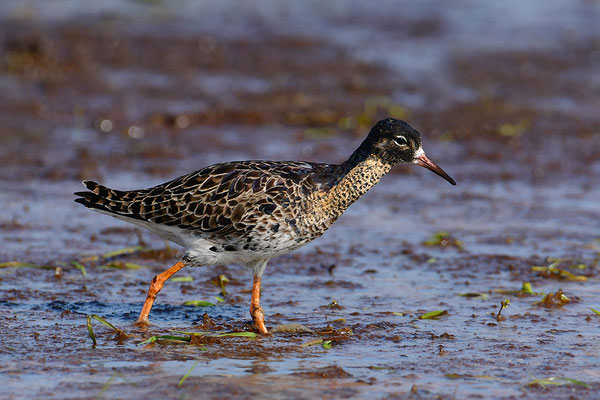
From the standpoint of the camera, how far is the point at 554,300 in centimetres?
1007

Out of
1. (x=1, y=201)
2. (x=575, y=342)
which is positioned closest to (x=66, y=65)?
(x=1, y=201)

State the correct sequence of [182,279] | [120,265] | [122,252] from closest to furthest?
1. [182,279]
2. [120,265]
3. [122,252]

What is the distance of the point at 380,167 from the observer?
923 cm

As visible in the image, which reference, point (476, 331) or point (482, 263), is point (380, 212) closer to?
point (482, 263)

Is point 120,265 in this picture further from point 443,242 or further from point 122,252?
point 443,242

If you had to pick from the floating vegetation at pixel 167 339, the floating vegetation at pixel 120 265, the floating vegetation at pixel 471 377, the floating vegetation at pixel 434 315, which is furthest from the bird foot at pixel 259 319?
the floating vegetation at pixel 120 265

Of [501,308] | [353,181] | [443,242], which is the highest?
[353,181]

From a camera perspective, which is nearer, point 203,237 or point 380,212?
point 203,237

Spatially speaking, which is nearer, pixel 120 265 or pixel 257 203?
pixel 257 203

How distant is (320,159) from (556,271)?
5336mm

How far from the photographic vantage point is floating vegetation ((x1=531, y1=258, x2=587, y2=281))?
10891 mm

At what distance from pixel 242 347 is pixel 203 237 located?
1068 millimetres

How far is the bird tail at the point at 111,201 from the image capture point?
9.36 m

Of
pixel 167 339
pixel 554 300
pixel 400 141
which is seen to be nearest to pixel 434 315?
pixel 554 300
